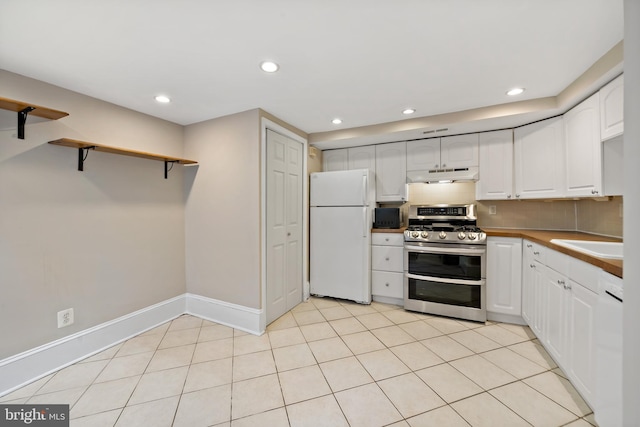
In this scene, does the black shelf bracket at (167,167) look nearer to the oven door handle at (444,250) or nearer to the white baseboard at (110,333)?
the white baseboard at (110,333)

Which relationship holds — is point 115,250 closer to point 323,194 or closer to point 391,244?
point 323,194

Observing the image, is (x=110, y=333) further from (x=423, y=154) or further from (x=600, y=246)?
(x=600, y=246)

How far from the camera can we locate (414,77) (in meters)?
1.86

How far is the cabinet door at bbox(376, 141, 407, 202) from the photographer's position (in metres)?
3.19

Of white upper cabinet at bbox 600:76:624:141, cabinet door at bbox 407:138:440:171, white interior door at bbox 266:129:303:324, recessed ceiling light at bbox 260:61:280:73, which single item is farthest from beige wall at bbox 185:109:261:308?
white upper cabinet at bbox 600:76:624:141

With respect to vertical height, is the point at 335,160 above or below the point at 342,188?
above

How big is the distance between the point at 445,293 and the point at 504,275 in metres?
0.60

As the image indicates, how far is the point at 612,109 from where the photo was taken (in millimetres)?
1688

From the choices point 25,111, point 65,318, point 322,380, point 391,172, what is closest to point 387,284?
point 391,172

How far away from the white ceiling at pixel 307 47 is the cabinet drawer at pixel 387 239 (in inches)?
59.9

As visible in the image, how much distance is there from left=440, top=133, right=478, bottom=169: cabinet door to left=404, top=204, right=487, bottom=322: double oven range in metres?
0.52

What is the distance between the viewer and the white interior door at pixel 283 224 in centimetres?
259

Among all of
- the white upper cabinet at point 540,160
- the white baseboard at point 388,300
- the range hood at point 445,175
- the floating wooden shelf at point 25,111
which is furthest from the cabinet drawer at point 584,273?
the floating wooden shelf at point 25,111

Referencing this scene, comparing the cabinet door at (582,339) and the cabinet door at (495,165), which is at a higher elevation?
the cabinet door at (495,165)
